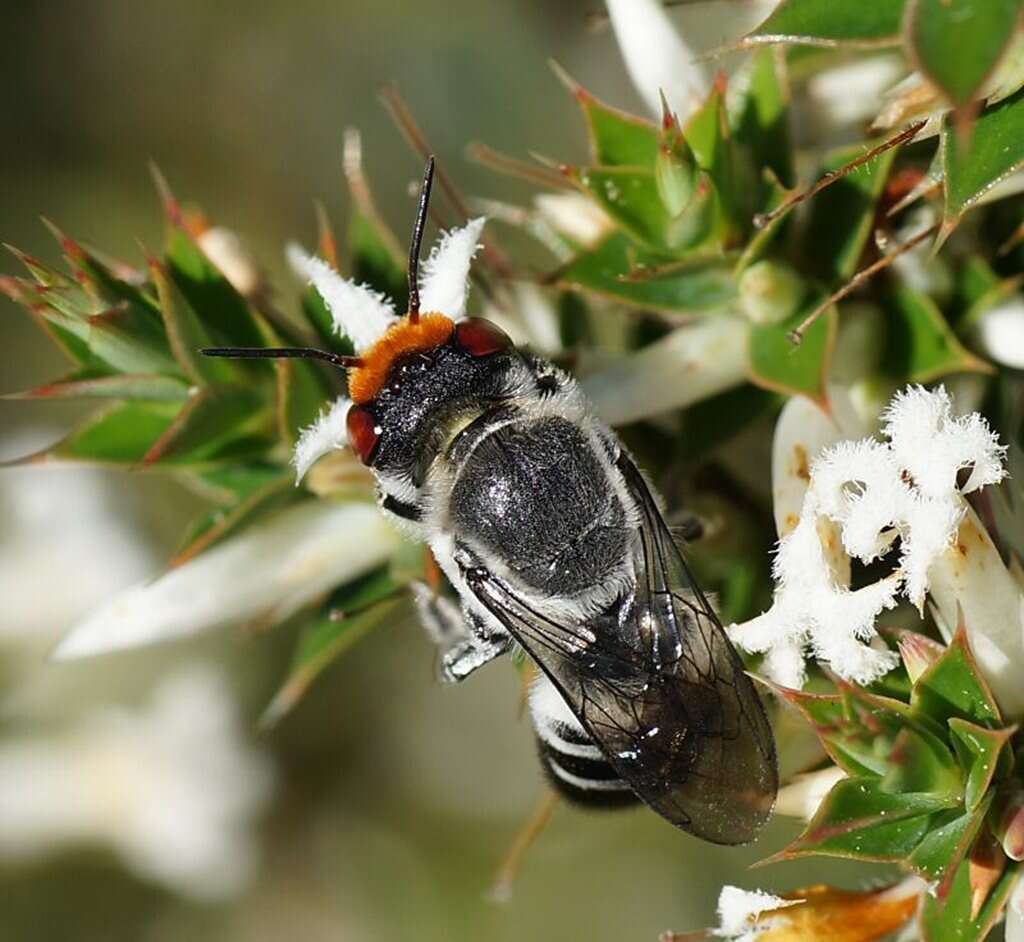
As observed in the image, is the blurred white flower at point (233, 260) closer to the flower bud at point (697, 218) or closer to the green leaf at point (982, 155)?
the flower bud at point (697, 218)

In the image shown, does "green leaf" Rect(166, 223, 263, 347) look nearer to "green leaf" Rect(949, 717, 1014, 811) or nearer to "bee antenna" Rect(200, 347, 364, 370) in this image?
A: "bee antenna" Rect(200, 347, 364, 370)

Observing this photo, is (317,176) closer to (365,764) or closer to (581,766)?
(365,764)

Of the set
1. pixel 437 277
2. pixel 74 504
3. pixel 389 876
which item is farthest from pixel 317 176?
pixel 437 277

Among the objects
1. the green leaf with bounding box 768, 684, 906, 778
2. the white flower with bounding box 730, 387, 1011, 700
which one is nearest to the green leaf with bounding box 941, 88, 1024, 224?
the white flower with bounding box 730, 387, 1011, 700

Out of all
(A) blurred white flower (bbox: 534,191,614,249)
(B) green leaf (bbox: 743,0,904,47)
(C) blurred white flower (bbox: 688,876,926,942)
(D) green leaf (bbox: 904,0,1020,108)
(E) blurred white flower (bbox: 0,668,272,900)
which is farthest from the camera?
Result: (E) blurred white flower (bbox: 0,668,272,900)

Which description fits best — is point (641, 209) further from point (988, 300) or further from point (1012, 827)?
point (1012, 827)

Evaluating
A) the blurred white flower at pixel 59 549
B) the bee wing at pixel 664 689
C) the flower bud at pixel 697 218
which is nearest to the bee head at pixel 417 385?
the bee wing at pixel 664 689
